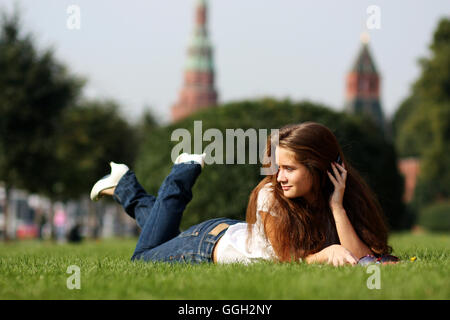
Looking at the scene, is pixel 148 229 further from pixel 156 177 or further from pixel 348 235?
pixel 156 177

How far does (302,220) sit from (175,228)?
1.20 m

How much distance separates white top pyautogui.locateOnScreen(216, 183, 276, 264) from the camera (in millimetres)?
4088

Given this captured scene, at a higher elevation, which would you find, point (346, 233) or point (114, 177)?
point (114, 177)

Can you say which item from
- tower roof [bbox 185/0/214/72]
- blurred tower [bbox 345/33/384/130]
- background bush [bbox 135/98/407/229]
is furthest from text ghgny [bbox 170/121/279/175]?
tower roof [bbox 185/0/214/72]

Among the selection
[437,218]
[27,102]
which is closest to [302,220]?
[27,102]

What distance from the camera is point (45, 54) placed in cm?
1711

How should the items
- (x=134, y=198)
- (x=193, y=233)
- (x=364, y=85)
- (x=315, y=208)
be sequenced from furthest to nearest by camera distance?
(x=364, y=85)
(x=134, y=198)
(x=193, y=233)
(x=315, y=208)

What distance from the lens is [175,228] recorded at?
476 centimetres

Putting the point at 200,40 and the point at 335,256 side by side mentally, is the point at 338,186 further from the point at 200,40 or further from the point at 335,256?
the point at 200,40

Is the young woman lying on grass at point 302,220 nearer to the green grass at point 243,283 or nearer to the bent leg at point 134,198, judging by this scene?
the green grass at point 243,283

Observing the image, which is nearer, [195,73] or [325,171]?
[325,171]

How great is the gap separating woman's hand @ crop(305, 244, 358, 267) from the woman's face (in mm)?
436
